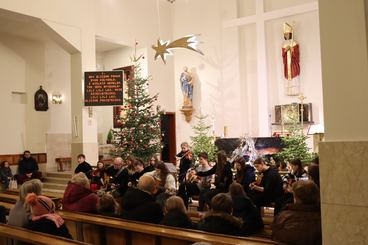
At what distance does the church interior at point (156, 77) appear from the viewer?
35.0 ft

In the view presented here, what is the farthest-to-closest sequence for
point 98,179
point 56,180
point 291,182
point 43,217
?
point 56,180, point 98,179, point 291,182, point 43,217

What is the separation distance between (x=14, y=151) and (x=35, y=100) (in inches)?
71.3

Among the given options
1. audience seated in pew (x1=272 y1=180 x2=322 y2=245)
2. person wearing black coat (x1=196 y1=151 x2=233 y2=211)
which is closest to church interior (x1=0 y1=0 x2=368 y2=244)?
person wearing black coat (x1=196 y1=151 x2=233 y2=211)

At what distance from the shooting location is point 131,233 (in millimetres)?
3883

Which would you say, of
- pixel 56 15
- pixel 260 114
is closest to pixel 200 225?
pixel 56 15

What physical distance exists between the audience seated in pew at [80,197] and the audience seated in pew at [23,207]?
0.73 m

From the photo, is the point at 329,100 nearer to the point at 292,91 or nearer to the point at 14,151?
the point at 292,91

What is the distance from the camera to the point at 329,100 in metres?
2.91

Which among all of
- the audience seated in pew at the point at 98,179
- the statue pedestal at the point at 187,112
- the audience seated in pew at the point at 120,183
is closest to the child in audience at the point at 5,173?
the audience seated in pew at the point at 98,179

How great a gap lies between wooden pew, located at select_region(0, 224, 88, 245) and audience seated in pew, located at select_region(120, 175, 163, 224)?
0.93m

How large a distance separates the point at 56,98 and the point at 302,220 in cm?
1170

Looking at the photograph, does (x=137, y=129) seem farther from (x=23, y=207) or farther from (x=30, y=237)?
(x=30, y=237)

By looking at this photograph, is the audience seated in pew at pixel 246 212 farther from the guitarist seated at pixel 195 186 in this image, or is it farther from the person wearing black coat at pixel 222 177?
the guitarist seated at pixel 195 186

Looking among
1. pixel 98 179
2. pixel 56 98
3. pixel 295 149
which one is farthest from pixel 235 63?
pixel 98 179
